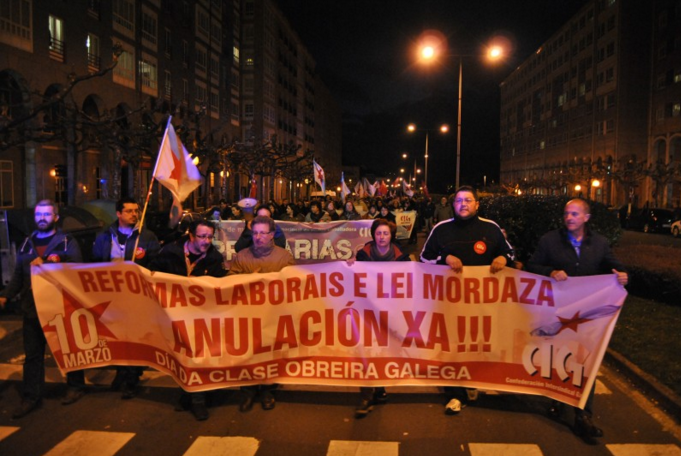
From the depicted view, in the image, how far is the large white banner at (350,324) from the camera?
5.10 metres

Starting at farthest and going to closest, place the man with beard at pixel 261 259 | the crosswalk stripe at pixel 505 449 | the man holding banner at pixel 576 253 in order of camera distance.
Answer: the man with beard at pixel 261 259 → the man holding banner at pixel 576 253 → the crosswalk stripe at pixel 505 449

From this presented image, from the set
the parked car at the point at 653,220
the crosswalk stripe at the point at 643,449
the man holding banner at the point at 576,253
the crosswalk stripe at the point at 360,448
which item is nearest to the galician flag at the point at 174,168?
the crosswalk stripe at the point at 360,448

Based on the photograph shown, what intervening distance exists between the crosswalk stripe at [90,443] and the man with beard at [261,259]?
1.12 meters

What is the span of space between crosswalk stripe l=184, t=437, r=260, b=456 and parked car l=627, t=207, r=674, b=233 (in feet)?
109

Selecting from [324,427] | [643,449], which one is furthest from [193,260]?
[643,449]

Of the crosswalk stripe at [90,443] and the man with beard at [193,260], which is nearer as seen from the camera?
the crosswalk stripe at [90,443]

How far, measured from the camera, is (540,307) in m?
5.05

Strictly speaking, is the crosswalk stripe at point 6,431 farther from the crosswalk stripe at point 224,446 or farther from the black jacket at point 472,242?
the black jacket at point 472,242

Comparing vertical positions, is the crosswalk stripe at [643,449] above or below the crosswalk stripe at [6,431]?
above

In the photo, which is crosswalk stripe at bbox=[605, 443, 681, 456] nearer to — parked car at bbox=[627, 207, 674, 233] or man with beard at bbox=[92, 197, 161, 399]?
man with beard at bbox=[92, 197, 161, 399]

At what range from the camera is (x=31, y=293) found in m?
5.36

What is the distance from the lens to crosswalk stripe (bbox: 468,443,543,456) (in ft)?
14.6

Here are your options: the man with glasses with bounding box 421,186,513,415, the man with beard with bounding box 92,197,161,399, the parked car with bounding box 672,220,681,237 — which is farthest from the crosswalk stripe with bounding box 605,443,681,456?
the parked car with bounding box 672,220,681,237

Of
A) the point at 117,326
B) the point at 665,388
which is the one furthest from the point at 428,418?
the point at 117,326
